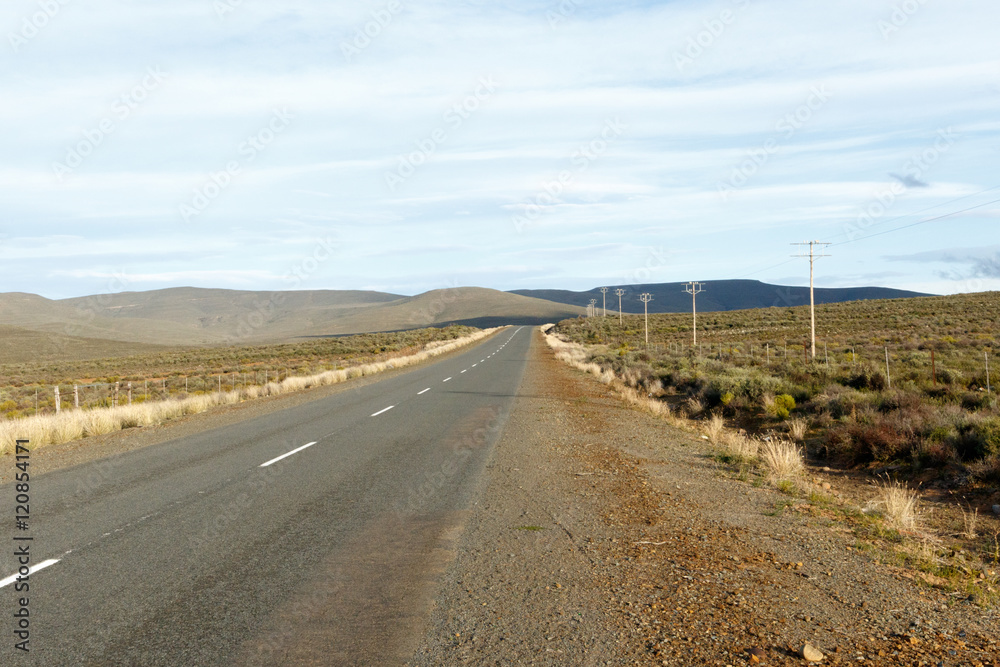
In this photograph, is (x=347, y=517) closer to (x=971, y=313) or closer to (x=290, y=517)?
(x=290, y=517)

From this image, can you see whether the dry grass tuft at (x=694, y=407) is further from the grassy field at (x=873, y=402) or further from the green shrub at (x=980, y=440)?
the green shrub at (x=980, y=440)

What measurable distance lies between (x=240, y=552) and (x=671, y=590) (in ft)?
11.7

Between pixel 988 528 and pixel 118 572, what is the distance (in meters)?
8.84

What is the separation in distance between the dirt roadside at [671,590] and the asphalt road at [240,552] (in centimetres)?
44

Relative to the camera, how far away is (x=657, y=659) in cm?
373

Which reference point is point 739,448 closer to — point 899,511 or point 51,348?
point 899,511

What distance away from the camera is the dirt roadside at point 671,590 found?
3846 mm

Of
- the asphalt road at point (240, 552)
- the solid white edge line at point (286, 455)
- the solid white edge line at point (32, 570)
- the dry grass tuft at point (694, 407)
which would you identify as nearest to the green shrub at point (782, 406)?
the dry grass tuft at point (694, 407)

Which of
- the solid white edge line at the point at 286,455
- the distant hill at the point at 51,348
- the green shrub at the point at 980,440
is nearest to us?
the solid white edge line at the point at 286,455

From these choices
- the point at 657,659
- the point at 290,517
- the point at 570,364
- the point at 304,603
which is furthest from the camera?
the point at 570,364

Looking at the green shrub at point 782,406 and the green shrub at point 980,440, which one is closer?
the green shrub at point 980,440

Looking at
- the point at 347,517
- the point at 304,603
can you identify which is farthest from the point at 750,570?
the point at 347,517

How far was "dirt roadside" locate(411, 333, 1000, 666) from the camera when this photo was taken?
385 cm

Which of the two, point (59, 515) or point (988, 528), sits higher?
point (59, 515)
